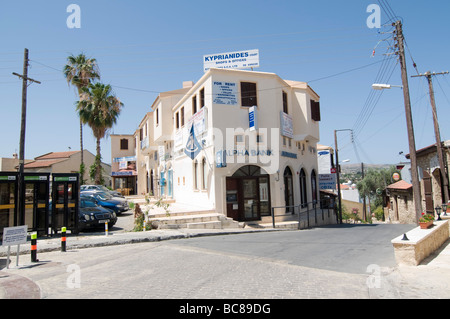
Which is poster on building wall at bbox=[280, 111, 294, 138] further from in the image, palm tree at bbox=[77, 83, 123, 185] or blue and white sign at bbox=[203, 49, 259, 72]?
palm tree at bbox=[77, 83, 123, 185]

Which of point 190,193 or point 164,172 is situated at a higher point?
point 164,172

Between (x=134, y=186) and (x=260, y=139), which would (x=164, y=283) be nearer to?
(x=260, y=139)

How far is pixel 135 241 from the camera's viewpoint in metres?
11.6

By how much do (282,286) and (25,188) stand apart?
417 inches

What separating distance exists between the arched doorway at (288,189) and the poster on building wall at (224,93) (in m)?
5.34

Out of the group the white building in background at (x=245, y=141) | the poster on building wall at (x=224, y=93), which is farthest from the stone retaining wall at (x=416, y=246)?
the poster on building wall at (x=224, y=93)

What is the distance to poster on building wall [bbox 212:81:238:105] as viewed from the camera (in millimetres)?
17203

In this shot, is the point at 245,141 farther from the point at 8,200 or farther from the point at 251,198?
the point at 8,200

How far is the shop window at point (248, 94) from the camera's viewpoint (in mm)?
17766

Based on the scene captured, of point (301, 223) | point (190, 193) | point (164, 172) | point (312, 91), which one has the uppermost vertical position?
point (312, 91)

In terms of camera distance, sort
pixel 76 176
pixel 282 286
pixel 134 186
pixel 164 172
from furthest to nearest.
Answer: pixel 134 186 → pixel 164 172 → pixel 76 176 → pixel 282 286

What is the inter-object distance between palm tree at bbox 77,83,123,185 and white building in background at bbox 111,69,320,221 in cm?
1335

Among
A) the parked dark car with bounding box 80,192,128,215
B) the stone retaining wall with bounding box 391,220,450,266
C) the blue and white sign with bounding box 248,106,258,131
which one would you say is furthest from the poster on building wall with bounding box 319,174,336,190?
the stone retaining wall with bounding box 391,220,450,266

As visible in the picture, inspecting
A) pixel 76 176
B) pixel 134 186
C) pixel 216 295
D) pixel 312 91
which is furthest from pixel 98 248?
pixel 134 186
